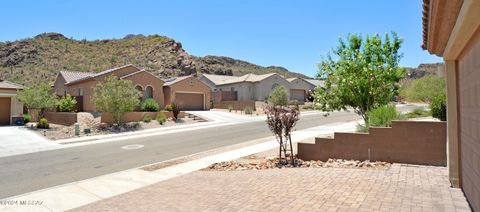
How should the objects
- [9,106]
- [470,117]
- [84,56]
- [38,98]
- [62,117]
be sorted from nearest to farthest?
[470,117]
[38,98]
[62,117]
[9,106]
[84,56]

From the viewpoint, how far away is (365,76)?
522 inches

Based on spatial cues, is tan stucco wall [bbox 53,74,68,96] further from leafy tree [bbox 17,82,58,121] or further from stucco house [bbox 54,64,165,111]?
leafy tree [bbox 17,82,58,121]

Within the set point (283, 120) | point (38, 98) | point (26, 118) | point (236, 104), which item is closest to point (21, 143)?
point (38, 98)

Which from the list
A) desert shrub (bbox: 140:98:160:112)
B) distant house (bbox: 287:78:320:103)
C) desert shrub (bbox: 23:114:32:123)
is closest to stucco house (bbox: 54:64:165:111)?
desert shrub (bbox: 140:98:160:112)

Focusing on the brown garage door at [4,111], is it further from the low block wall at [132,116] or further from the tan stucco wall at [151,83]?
the tan stucco wall at [151,83]

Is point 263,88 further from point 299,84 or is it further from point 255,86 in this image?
point 299,84

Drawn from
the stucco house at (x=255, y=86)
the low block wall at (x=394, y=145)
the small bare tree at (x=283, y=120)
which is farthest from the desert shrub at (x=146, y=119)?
the stucco house at (x=255, y=86)

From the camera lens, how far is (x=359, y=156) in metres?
10.3

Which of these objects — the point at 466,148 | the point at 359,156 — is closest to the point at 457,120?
the point at 466,148

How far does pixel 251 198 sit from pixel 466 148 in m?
4.03

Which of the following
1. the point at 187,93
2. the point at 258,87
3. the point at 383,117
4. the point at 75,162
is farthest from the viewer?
the point at 258,87

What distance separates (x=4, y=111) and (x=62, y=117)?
6009mm

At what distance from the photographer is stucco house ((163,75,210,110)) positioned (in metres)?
40.8

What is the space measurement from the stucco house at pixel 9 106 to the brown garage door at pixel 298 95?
40.9m
